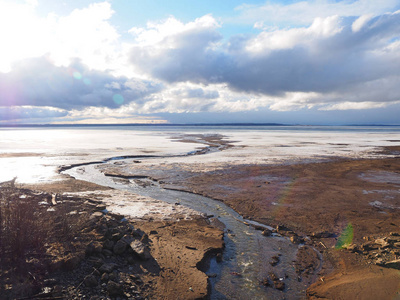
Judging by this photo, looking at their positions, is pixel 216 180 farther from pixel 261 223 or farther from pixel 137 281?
pixel 137 281

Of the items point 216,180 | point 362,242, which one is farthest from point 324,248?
point 216,180

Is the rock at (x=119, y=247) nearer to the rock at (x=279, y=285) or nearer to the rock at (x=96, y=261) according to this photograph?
the rock at (x=96, y=261)

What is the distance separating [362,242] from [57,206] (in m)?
11.8

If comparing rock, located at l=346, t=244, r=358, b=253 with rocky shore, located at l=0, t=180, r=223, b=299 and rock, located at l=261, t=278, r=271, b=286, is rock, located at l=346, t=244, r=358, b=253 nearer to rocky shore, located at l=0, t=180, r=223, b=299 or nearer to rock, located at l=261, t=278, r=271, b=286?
rock, located at l=261, t=278, r=271, b=286

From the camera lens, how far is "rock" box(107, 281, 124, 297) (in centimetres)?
589

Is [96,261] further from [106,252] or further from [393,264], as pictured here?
[393,264]

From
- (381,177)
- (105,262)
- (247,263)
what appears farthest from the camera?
(381,177)

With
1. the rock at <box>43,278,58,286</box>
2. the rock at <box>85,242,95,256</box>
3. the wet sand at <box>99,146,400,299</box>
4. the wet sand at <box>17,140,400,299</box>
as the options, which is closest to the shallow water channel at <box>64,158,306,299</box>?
the wet sand at <box>17,140,400,299</box>

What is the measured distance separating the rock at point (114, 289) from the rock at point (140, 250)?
1.52 m

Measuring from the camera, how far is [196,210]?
41.7 ft

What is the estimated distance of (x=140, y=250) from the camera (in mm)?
7582

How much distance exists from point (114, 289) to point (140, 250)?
1702 mm

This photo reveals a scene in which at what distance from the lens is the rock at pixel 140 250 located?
749 centimetres

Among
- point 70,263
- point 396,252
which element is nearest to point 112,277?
point 70,263
